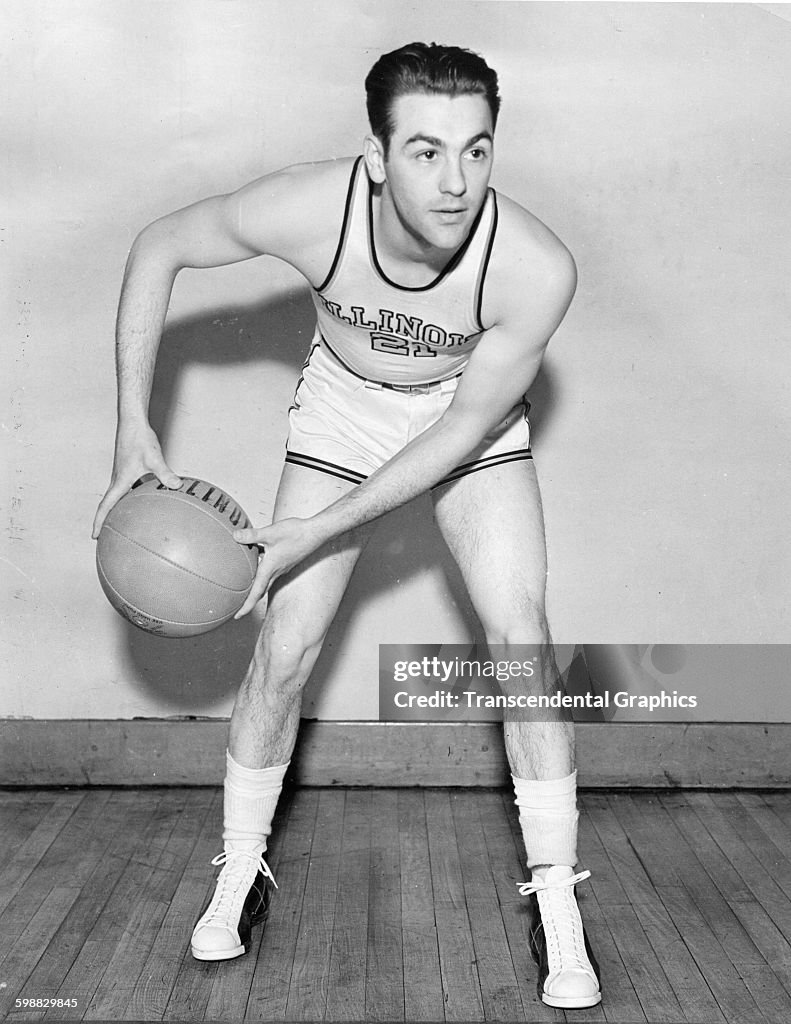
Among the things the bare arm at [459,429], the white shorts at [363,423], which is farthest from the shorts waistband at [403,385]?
the bare arm at [459,429]

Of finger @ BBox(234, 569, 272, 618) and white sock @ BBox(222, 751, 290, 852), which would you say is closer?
finger @ BBox(234, 569, 272, 618)

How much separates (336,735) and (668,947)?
108 centimetres

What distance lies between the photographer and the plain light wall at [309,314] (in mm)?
2852

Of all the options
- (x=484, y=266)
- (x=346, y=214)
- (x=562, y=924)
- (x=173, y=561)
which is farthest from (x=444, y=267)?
(x=562, y=924)

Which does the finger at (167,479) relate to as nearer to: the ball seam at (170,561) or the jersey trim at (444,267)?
the ball seam at (170,561)

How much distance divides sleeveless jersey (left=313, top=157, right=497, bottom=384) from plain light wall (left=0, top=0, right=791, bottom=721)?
631 millimetres

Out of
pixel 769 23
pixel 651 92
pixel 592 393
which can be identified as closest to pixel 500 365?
pixel 592 393

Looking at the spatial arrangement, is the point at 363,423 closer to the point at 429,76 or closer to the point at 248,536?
the point at 248,536

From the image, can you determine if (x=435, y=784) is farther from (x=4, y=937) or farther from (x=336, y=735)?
(x=4, y=937)

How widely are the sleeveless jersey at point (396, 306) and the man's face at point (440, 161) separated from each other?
0.28ft

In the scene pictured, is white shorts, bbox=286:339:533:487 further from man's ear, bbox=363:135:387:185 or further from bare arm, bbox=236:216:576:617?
man's ear, bbox=363:135:387:185

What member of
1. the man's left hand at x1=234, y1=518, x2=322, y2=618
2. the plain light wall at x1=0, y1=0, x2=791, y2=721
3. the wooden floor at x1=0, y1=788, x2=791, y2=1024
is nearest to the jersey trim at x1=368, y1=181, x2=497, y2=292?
the man's left hand at x1=234, y1=518, x2=322, y2=618

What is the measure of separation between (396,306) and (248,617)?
1.13 m

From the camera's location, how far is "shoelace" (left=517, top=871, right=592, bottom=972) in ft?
7.23
